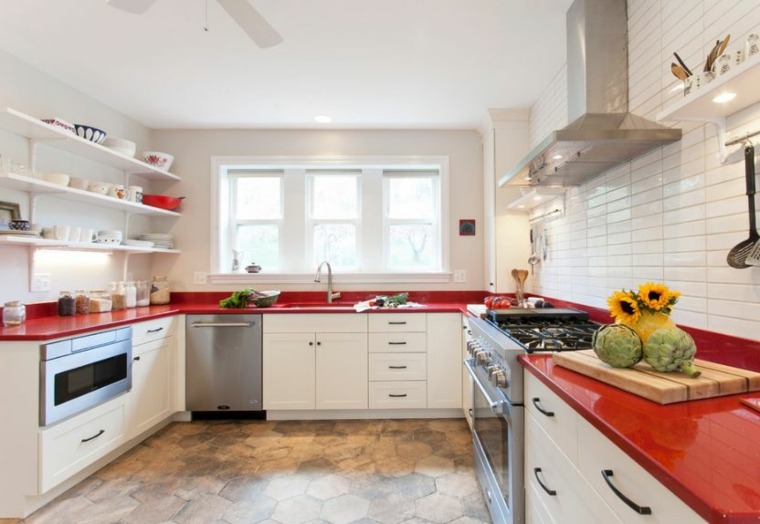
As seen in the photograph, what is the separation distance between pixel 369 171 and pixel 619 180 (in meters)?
2.11

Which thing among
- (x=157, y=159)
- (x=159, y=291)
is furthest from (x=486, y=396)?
(x=157, y=159)

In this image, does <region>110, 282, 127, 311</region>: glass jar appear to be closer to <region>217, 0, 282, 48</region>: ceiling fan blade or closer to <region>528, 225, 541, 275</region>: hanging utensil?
<region>217, 0, 282, 48</region>: ceiling fan blade

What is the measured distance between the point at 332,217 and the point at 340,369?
4.80 ft

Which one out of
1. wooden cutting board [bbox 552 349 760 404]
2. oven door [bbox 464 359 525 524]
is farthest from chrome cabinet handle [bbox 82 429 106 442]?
wooden cutting board [bbox 552 349 760 404]

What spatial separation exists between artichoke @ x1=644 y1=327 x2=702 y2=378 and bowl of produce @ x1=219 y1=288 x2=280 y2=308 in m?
2.52

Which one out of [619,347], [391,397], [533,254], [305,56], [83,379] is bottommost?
[391,397]

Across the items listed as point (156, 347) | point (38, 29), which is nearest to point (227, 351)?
point (156, 347)

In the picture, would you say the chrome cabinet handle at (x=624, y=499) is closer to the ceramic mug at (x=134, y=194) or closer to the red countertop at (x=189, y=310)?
the red countertop at (x=189, y=310)

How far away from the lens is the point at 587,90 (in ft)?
5.28

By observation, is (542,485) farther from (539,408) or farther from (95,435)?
(95,435)

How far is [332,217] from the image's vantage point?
3.30m

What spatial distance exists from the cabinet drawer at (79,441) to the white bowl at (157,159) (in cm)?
189

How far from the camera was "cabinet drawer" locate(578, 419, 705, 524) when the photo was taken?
58 centimetres

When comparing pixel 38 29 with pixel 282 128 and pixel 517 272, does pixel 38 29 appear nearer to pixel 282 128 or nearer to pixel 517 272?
pixel 282 128
